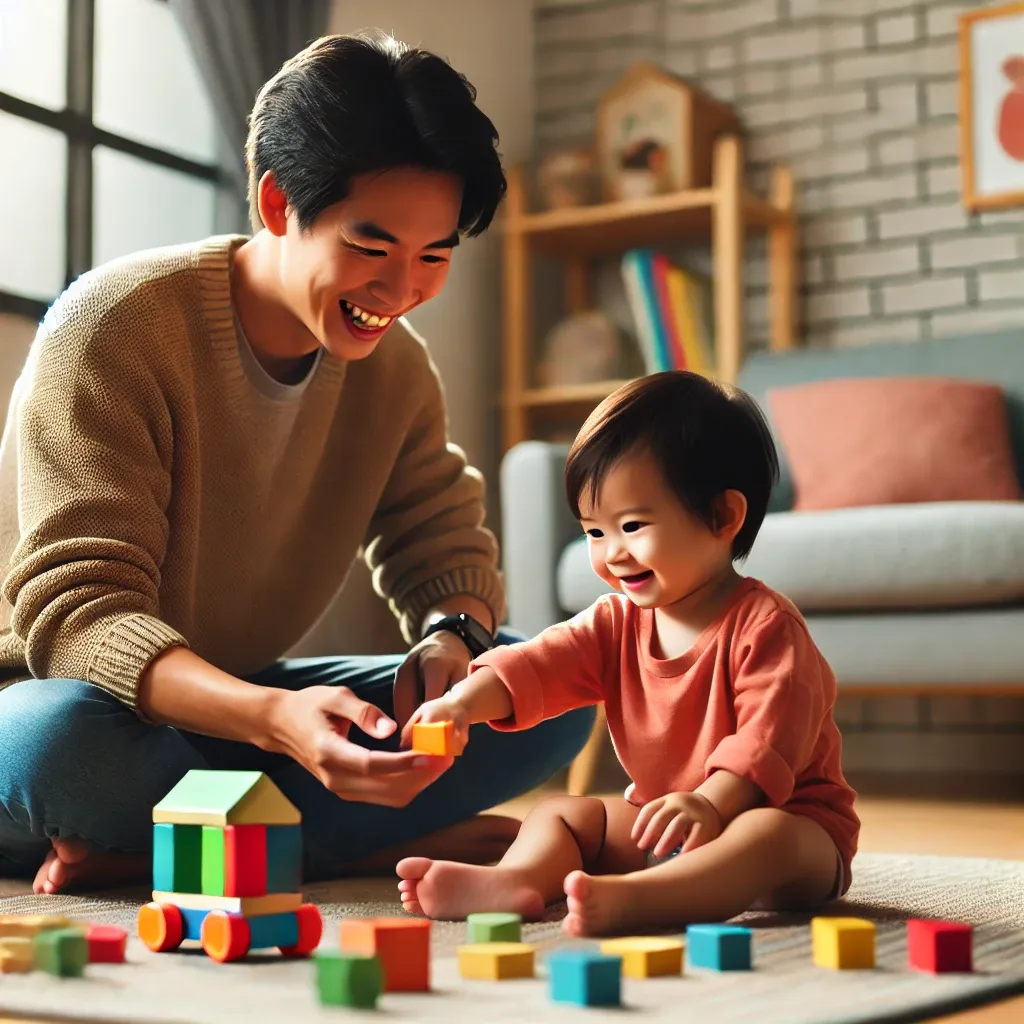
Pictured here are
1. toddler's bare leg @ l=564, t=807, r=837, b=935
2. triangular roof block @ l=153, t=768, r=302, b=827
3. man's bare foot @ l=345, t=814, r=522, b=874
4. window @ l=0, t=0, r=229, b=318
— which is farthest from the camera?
window @ l=0, t=0, r=229, b=318

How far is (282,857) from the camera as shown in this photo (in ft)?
3.07

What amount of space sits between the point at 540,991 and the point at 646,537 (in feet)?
1.36

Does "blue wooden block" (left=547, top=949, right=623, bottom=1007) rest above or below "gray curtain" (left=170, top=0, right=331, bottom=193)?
below

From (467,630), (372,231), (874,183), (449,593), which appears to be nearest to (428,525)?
(449,593)

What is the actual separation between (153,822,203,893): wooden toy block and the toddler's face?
0.42m

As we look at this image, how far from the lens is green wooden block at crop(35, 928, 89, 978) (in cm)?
91

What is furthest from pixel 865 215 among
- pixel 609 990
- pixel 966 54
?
pixel 609 990

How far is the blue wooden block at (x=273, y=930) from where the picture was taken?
94 cm

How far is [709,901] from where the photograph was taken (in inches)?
41.7

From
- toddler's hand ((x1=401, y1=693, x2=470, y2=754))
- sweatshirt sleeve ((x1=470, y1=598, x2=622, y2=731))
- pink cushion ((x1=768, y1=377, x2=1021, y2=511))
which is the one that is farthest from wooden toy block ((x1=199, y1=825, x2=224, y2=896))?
pink cushion ((x1=768, y1=377, x2=1021, y2=511))

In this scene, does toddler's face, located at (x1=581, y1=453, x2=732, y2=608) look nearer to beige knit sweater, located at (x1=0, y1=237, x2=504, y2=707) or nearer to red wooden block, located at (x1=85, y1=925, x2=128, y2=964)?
beige knit sweater, located at (x1=0, y1=237, x2=504, y2=707)

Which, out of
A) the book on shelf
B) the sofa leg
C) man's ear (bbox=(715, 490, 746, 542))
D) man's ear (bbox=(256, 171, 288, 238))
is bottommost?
the sofa leg

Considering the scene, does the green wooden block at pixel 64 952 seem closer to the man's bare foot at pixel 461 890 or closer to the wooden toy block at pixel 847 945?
the man's bare foot at pixel 461 890

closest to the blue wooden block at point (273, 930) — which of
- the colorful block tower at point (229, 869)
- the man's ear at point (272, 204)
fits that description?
the colorful block tower at point (229, 869)
